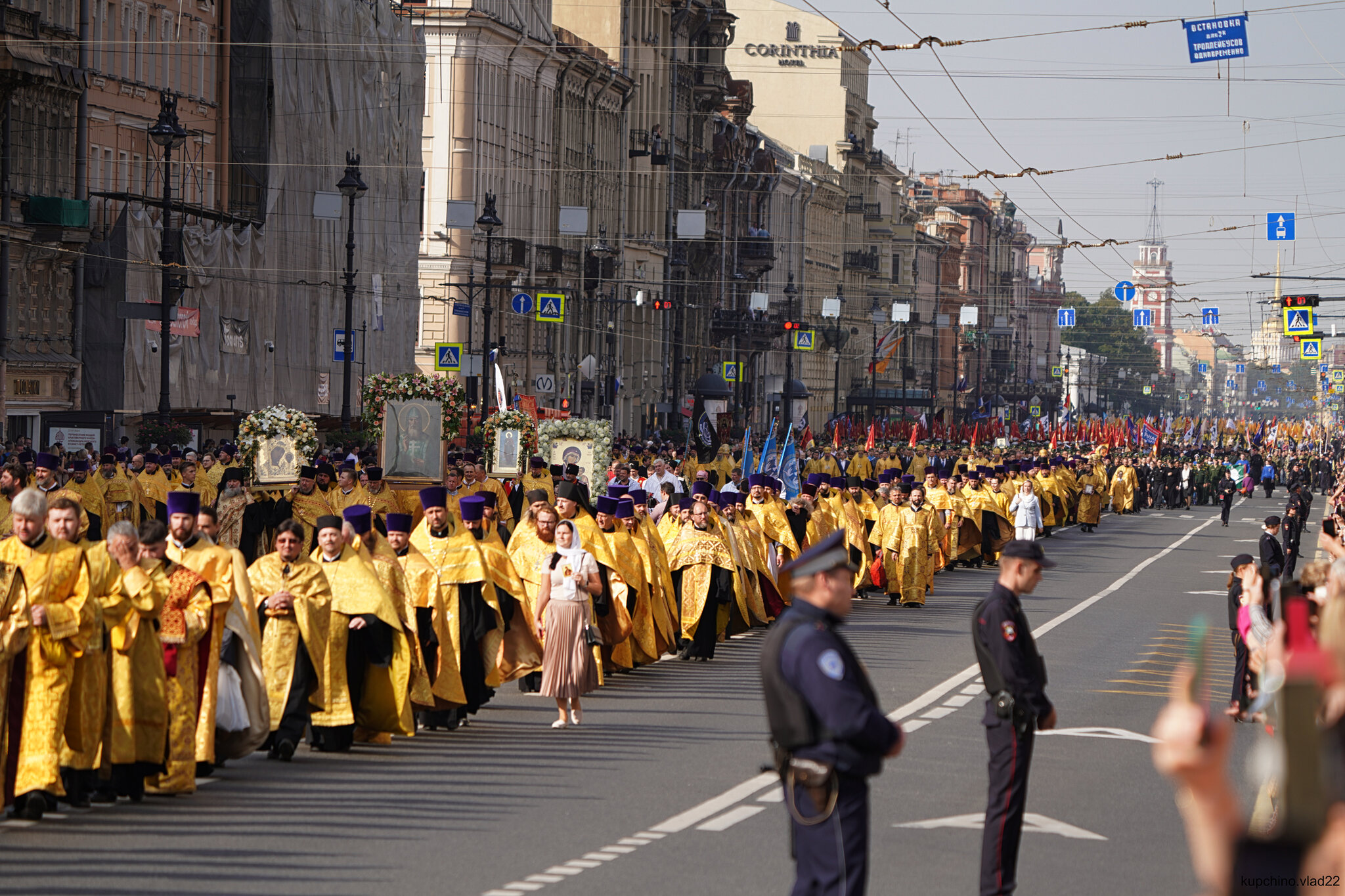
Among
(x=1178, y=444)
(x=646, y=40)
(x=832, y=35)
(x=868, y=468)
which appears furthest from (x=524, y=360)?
(x=832, y=35)

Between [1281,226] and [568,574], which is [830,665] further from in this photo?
[1281,226]

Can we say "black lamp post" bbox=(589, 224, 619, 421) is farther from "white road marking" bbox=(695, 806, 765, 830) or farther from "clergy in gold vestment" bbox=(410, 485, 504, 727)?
"white road marking" bbox=(695, 806, 765, 830)

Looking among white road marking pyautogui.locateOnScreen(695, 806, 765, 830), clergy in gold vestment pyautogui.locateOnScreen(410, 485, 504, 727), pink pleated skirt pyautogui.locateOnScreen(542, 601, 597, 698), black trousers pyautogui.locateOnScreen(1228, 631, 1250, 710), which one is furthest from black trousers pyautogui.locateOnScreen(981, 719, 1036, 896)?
black trousers pyautogui.locateOnScreen(1228, 631, 1250, 710)

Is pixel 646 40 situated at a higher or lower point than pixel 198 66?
higher

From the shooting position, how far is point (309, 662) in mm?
13102

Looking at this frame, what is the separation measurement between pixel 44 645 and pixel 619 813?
2.98 m

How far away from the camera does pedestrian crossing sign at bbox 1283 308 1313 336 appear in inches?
2445

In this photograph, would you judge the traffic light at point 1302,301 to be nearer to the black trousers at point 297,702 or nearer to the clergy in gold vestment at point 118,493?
the clergy in gold vestment at point 118,493

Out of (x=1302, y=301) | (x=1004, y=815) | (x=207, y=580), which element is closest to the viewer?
(x=1004, y=815)

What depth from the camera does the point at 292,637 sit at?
42.7 ft

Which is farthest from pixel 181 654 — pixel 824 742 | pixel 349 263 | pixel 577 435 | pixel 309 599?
pixel 349 263

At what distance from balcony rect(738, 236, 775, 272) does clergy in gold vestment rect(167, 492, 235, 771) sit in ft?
270

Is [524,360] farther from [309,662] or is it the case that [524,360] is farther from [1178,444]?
[309,662]

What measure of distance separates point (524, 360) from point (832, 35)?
5237 cm
